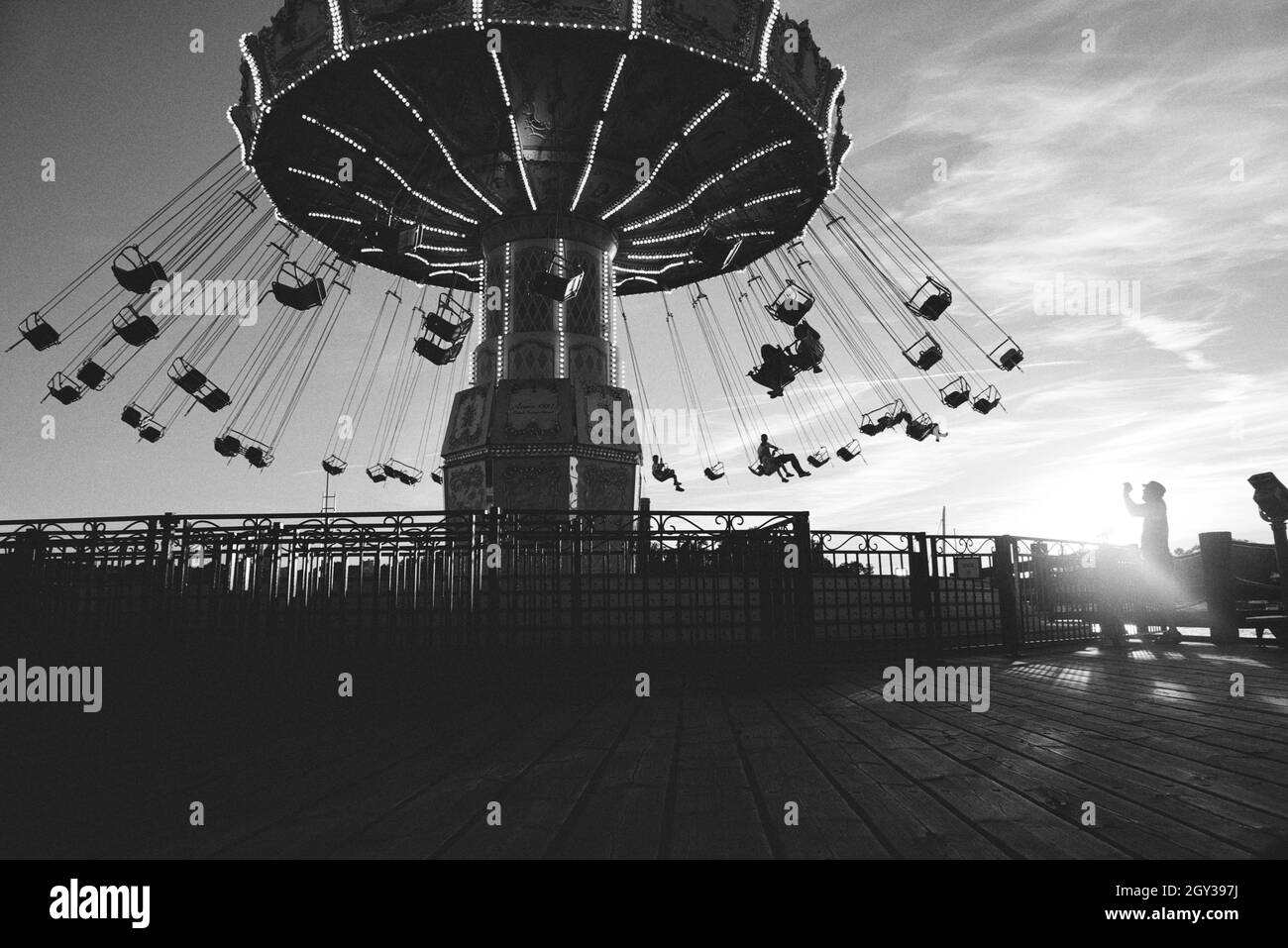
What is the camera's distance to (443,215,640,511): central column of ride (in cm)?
1658

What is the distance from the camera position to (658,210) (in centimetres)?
1953

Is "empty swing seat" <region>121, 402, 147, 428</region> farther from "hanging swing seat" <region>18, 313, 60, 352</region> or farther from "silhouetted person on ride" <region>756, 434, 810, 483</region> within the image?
"silhouetted person on ride" <region>756, 434, 810, 483</region>

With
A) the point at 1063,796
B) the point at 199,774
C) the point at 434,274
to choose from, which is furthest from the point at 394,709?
the point at 434,274

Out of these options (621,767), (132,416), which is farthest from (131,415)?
(621,767)

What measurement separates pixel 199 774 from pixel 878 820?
12.1 feet

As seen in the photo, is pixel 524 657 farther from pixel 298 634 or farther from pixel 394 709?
pixel 298 634

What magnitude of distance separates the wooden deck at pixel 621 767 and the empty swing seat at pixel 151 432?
14698 millimetres

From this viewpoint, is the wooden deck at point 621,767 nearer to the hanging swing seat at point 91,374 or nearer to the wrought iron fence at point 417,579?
the wrought iron fence at point 417,579

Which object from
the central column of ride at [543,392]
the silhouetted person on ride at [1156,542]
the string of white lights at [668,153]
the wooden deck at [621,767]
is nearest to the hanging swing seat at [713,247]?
the string of white lights at [668,153]

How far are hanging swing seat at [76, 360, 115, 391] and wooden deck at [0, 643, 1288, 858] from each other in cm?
1256

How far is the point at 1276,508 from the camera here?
30.6 feet

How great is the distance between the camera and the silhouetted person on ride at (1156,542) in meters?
11.7

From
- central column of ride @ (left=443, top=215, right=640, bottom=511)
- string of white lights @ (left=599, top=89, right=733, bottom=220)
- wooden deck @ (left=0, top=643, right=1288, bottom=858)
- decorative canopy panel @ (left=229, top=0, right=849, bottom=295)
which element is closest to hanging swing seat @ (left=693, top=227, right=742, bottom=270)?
decorative canopy panel @ (left=229, top=0, right=849, bottom=295)

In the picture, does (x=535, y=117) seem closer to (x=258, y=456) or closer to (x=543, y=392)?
(x=543, y=392)
